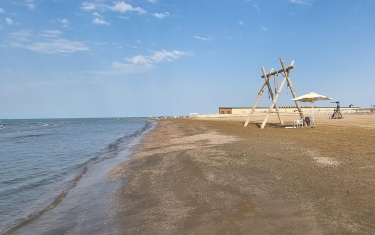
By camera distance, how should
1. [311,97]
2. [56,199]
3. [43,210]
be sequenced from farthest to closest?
[311,97] → [56,199] → [43,210]

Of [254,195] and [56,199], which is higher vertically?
[254,195]

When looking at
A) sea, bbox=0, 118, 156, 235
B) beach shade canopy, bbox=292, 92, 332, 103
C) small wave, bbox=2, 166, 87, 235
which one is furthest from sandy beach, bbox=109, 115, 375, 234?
beach shade canopy, bbox=292, 92, 332, 103

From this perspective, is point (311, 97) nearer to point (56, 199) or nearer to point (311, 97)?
point (311, 97)

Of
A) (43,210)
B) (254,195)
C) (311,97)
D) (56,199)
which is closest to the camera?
(254,195)

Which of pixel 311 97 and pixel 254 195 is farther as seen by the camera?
pixel 311 97

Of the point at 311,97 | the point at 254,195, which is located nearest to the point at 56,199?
the point at 254,195

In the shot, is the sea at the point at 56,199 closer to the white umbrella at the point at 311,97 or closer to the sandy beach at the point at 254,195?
the sandy beach at the point at 254,195

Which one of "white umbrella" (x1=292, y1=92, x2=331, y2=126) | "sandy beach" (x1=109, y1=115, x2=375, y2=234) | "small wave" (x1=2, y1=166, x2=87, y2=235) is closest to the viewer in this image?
"sandy beach" (x1=109, y1=115, x2=375, y2=234)

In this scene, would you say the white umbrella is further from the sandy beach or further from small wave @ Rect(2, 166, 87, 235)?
small wave @ Rect(2, 166, 87, 235)

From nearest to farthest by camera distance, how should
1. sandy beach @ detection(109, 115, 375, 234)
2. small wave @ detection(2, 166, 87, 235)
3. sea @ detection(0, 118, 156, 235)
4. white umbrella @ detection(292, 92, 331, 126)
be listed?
sandy beach @ detection(109, 115, 375, 234) < sea @ detection(0, 118, 156, 235) < small wave @ detection(2, 166, 87, 235) < white umbrella @ detection(292, 92, 331, 126)

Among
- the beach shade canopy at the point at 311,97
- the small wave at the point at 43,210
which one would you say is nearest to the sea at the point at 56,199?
the small wave at the point at 43,210

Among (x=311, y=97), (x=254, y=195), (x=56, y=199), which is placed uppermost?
(x=311, y=97)

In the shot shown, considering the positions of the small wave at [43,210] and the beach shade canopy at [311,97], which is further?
the beach shade canopy at [311,97]

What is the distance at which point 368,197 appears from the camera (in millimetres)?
5062
